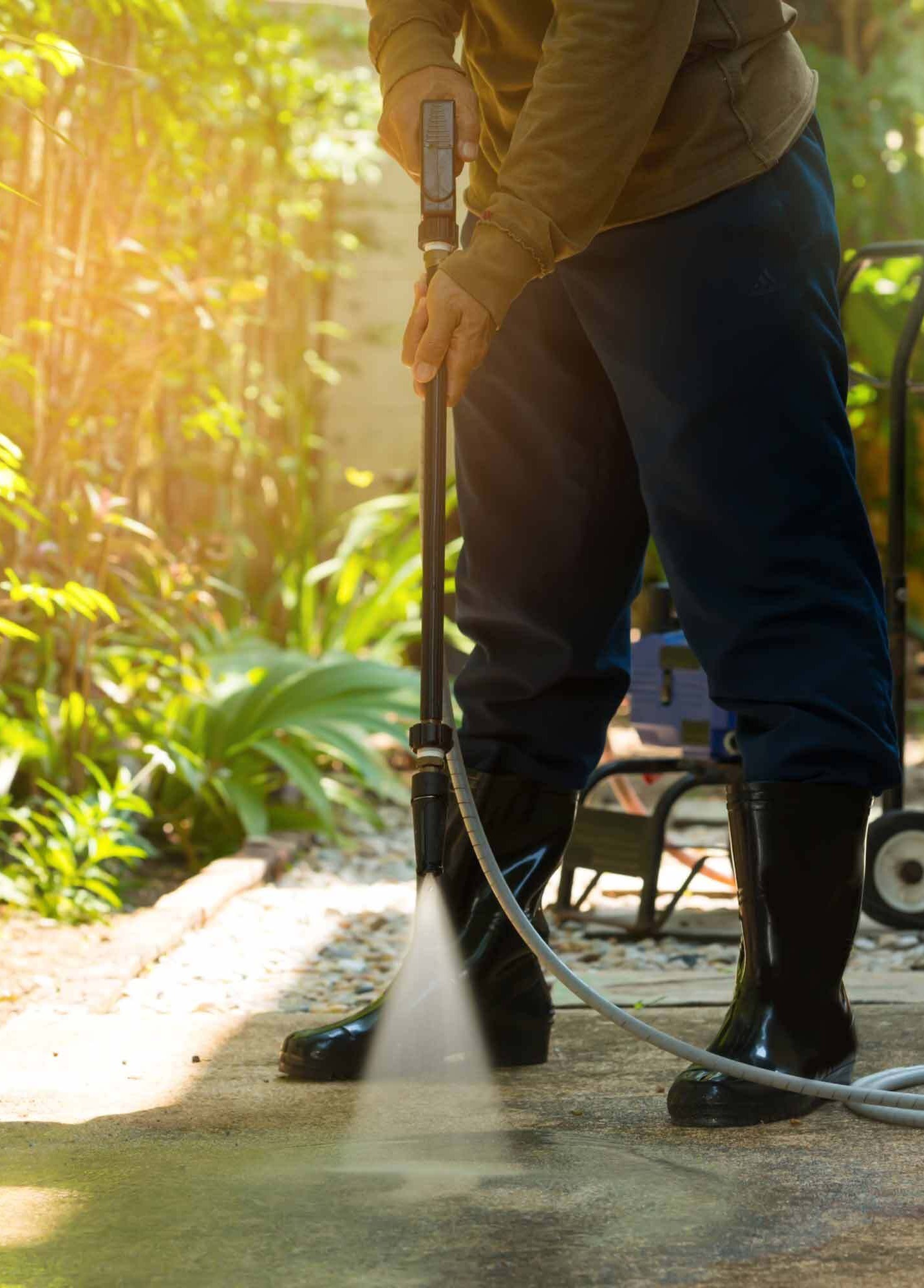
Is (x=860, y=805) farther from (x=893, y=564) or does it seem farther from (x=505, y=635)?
(x=893, y=564)

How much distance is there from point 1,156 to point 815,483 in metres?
2.10

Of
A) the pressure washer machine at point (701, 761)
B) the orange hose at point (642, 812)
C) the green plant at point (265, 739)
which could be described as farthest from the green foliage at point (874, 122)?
the pressure washer machine at point (701, 761)

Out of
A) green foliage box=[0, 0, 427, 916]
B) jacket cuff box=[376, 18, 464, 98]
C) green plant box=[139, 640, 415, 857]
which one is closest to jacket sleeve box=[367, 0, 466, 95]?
jacket cuff box=[376, 18, 464, 98]

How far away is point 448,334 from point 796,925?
1.94 ft

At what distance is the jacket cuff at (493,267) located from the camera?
137cm

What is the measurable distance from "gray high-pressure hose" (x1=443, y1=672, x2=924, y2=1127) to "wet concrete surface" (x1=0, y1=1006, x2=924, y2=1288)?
0.02 meters

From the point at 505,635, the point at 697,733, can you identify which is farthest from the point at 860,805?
the point at 697,733

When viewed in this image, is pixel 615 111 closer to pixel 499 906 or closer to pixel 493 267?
pixel 493 267

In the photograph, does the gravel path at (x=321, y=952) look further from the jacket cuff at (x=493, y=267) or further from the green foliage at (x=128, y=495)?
the jacket cuff at (x=493, y=267)

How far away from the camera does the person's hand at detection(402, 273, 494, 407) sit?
4.53 ft

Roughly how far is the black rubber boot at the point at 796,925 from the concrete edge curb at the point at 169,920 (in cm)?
91

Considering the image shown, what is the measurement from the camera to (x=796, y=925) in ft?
4.63

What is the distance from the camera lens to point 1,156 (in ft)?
9.83

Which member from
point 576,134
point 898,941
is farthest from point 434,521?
point 898,941
